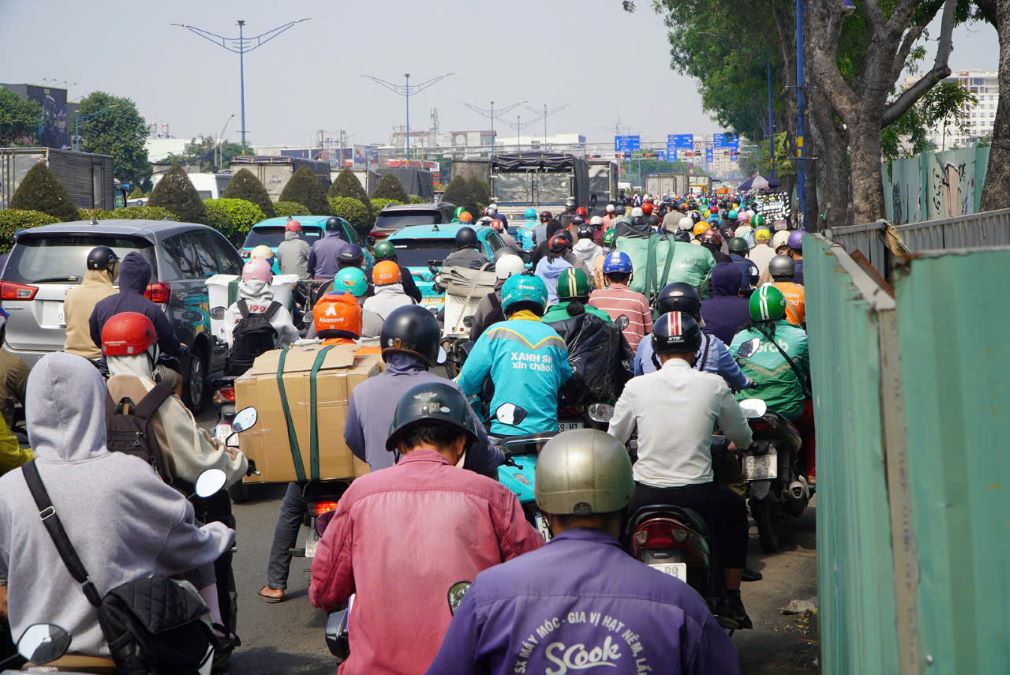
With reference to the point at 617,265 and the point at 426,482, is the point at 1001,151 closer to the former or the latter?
the point at 617,265

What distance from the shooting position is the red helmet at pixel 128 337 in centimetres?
564

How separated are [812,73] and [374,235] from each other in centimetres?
857

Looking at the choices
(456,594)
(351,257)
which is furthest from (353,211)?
(456,594)

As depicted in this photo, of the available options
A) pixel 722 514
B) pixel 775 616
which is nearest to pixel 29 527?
pixel 722 514

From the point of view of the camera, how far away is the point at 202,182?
67.9 m

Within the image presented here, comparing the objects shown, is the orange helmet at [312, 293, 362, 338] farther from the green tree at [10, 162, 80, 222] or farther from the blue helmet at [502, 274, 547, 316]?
the green tree at [10, 162, 80, 222]

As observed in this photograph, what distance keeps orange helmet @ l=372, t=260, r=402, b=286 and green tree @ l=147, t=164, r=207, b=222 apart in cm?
2396

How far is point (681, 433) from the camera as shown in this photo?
5.78 metres

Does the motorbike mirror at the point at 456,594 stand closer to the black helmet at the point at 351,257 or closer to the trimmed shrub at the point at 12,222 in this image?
the black helmet at the point at 351,257

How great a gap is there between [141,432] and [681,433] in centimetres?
229

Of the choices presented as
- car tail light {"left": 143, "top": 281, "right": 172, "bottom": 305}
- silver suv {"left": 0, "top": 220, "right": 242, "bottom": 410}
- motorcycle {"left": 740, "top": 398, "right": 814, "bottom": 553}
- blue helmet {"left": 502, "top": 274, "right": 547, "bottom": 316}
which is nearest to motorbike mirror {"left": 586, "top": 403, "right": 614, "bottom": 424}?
blue helmet {"left": 502, "top": 274, "right": 547, "bottom": 316}

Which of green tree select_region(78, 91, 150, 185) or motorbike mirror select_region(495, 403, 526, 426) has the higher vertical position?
green tree select_region(78, 91, 150, 185)

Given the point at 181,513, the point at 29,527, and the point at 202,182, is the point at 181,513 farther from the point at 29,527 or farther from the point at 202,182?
the point at 202,182

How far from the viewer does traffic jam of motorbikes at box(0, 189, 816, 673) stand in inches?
119
